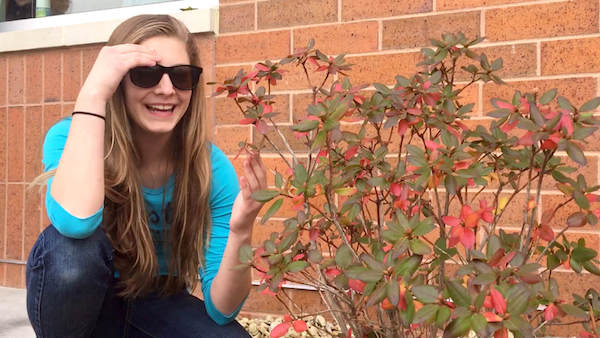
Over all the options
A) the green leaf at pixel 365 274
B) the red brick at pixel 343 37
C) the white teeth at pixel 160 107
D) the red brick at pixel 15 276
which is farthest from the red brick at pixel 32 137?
the green leaf at pixel 365 274

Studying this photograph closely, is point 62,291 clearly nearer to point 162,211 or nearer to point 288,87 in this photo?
point 162,211

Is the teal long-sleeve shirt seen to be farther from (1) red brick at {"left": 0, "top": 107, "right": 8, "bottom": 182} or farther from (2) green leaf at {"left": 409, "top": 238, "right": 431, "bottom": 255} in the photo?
(1) red brick at {"left": 0, "top": 107, "right": 8, "bottom": 182}

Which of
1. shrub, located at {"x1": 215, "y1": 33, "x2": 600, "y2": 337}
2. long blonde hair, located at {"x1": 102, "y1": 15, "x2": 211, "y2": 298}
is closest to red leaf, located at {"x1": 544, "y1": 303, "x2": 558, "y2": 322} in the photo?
shrub, located at {"x1": 215, "y1": 33, "x2": 600, "y2": 337}

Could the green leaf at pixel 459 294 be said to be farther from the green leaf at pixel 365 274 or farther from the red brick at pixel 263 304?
the red brick at pixel 263 304

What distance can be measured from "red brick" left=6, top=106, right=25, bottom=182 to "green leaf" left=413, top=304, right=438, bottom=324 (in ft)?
10.8

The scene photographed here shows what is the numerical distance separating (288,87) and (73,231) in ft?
4.98

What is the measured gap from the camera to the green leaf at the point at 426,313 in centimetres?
117

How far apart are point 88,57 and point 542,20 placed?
90.6 inches

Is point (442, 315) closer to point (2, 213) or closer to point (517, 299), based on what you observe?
point (517, 299)

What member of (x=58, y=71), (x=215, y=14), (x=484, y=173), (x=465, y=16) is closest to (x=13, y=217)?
(x=58, y=71)

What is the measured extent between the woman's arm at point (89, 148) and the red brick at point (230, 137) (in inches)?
52.4

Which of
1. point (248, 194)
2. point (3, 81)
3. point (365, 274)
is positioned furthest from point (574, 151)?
point (3, 81)

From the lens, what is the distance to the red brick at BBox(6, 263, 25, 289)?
395 centimetres

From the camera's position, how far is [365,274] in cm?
125
